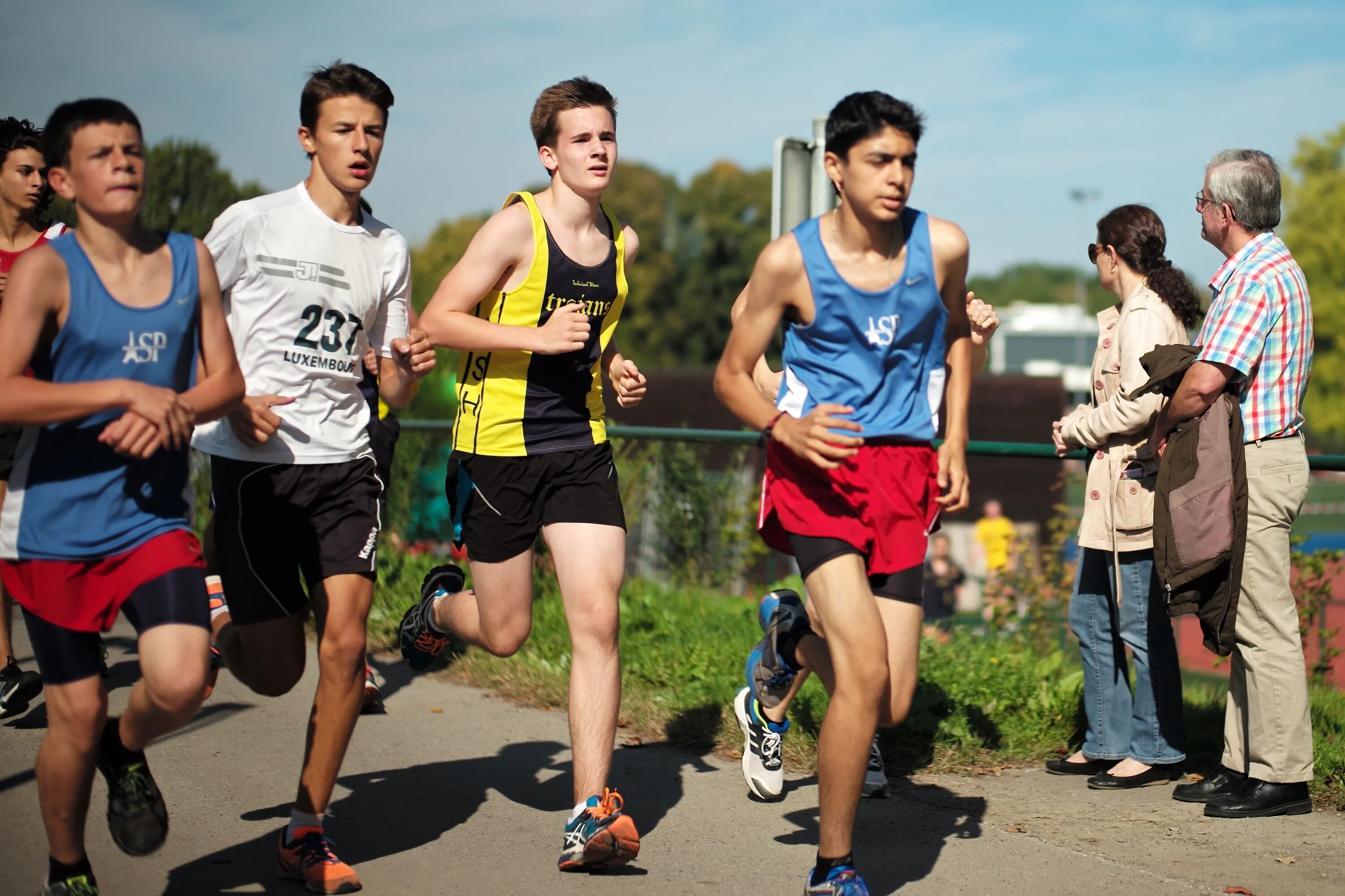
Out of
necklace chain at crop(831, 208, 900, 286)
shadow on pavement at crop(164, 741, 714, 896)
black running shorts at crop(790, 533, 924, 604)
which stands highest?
necklace chain at crop(831, 208, 900, 286)

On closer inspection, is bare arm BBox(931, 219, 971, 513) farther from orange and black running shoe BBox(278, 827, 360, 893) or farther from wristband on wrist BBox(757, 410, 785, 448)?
orange and black running shoe BBox(278, 827, 360, 893)

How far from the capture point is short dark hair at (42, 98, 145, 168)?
3.60 m

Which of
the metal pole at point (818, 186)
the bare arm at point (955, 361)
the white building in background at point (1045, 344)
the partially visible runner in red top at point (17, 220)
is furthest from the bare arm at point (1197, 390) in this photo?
the white building in background at point (1045, 344)

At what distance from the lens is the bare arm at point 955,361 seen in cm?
418

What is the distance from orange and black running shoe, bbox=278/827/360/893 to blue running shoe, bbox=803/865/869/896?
138cm

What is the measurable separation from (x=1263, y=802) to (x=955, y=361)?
2043 mm

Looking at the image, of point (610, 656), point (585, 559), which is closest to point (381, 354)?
point (585, 559)

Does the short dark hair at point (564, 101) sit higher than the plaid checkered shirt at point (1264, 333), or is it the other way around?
the short dark hair at point (564, 101)

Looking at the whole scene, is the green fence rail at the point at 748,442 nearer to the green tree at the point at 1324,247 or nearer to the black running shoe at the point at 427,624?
the black running shoe at the point at 427,624

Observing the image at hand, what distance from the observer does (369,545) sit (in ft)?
14.2

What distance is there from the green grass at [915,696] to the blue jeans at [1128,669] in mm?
350

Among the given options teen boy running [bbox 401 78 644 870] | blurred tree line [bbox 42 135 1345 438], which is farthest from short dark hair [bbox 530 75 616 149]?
blurred tree line [bbox 42 135 1345 438]

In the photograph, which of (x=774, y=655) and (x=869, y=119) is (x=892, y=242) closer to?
(x=869, y=119)

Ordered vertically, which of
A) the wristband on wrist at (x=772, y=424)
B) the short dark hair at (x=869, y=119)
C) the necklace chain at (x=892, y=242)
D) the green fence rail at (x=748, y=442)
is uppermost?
the short dark hair at (x=869, y=119)
